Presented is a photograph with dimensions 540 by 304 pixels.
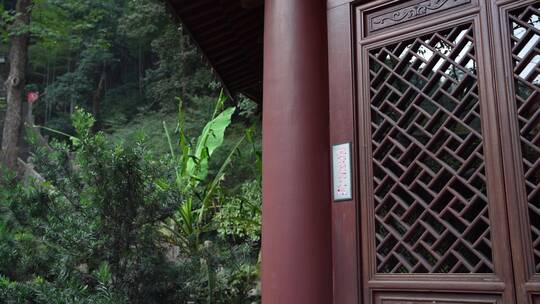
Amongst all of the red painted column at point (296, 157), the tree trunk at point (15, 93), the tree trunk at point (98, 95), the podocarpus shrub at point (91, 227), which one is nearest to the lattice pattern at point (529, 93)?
the red painted column at point (296, 157)

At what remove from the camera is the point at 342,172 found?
288 cm

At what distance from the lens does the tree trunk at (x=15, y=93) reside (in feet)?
40.9

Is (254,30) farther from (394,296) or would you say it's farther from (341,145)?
(394,296)

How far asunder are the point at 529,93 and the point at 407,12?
793mm

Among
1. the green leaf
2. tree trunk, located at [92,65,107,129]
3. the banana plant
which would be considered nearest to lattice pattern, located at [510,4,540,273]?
the banana plant

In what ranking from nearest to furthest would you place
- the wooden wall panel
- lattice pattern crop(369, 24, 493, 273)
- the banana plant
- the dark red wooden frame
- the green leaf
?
the dark red wooden frame < lattice pattern crop(369, 24, 493, 273) < the wooden wall panel < the banana plant < the green leaf

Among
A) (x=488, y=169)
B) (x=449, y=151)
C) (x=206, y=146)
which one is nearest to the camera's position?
(x=488, y=169)

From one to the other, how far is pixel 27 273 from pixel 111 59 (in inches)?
790

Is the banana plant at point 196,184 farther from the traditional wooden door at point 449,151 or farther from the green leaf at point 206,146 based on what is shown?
the traditional wooden door at point 449,151

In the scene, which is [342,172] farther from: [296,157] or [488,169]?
[488,169]

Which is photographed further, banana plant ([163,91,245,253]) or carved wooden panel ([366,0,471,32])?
banana plant ([163,91,245,253])

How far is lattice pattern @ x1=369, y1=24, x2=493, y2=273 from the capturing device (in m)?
2.52

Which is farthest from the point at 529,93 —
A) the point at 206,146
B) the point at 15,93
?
the point at 15,93

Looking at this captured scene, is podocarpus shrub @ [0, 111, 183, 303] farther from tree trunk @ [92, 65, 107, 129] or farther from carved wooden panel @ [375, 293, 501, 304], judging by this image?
tree trunk @ [92, 65, 107, 129]
